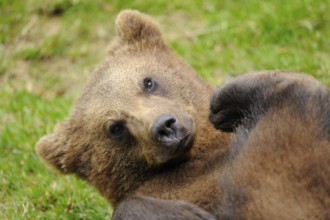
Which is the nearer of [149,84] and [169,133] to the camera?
[169,133]

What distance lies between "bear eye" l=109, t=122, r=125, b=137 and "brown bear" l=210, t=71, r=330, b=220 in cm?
128

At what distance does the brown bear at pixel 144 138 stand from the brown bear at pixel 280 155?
38cm

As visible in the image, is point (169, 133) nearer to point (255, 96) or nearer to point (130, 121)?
point (130, 121)

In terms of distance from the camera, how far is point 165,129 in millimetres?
5879

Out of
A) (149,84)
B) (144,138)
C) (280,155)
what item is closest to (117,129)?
(144,138)

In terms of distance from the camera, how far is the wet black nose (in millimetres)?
5859

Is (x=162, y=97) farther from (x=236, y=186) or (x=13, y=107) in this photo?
(x=13, y=107)

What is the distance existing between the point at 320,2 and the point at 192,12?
211 cm

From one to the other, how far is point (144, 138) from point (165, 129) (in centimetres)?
29

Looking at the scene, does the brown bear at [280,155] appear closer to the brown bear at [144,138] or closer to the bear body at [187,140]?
the bear body at [187,140]

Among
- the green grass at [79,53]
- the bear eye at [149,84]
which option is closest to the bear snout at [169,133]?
the bear eye at [149,84]

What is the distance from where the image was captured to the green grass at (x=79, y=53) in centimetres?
771

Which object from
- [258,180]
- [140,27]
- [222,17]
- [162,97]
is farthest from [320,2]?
[258,180]

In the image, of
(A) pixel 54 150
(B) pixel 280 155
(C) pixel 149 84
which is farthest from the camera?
(A) pixel 54 150
